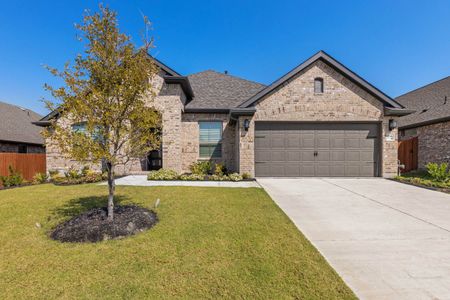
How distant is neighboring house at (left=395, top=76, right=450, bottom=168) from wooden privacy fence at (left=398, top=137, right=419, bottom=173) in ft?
0.66

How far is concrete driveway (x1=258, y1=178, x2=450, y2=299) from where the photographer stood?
261 cm

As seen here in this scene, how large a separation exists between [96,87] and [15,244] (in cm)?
322

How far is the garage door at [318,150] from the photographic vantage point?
1070 centimetres

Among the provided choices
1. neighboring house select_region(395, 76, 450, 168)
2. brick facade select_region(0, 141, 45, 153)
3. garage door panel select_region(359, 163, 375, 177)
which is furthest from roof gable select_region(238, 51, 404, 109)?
brick facade select_region(0, 141, 45, 153)

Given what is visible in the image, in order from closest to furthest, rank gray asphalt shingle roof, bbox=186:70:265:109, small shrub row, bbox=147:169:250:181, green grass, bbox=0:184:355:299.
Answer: green grass, bbox=0:184:355:299, small shrub row, bbox=147:169:250:181, gray asphalt shingle roof, bbox=186:70:265:109

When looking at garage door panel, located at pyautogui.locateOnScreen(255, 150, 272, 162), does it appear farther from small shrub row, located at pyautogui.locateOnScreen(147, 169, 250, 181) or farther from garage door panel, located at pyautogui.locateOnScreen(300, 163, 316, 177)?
garage door panel, located at pyautogui.locateOnScreen(300, 163, 316, 177)

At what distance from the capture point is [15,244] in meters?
3.62

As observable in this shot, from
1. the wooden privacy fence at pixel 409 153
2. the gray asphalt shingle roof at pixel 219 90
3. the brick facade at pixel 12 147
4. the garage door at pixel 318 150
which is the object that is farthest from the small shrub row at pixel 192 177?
the brick facade at pixel 12 147

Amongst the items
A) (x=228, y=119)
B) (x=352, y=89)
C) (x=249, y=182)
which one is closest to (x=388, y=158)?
(x=352, y=89)

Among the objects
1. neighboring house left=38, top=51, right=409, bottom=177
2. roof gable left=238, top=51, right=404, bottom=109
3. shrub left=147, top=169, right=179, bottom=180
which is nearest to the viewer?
shrub left=147, top=169, right=179, bottom=180

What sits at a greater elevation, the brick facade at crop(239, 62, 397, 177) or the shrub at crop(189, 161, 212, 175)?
the brick facade at crop(239, 62, 397, 177)

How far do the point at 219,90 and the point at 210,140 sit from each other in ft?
13.2

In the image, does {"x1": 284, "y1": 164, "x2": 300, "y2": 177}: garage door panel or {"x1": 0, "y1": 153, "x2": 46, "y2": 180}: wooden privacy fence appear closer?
{"x1": 0, "y1": 153, "x2": 46, "y2": 180}: wooden privacy fence

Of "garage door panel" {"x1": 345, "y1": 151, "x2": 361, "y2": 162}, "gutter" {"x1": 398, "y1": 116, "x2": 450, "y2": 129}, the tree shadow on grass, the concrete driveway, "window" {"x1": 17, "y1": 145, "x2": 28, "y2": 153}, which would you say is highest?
"gutter" {"x1": 398, "y1": 116, "x2": 450, "y2": 129}
